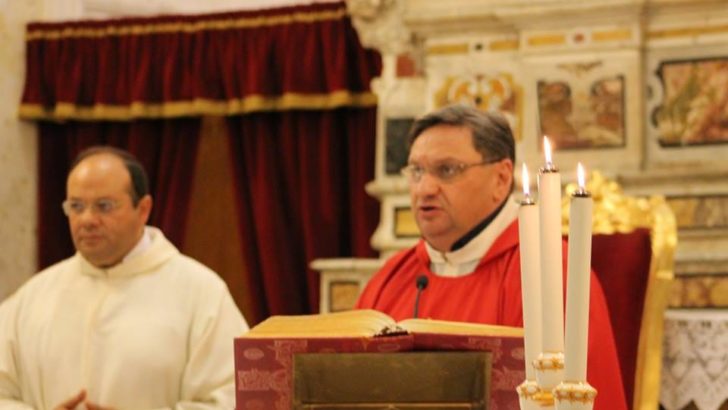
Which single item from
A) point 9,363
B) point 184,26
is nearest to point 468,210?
point 9,363

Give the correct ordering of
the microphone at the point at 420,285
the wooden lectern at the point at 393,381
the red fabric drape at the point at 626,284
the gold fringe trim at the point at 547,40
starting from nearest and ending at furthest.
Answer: the wooden lectern at the point at 393,381 → the microphone at the point at 420,285 → the red fabric drape at the point at 626,284 → the gold fringe trim at the point at 547,40

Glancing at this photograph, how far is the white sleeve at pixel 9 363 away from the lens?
3.87 metres

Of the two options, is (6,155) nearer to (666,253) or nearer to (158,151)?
(158,151)

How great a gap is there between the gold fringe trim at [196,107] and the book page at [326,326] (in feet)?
14.3

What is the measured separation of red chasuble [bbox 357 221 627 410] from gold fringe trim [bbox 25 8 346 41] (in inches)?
127

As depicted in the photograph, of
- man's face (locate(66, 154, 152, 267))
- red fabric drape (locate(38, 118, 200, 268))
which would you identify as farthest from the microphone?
red fabric drape (locate(38, 118, 200, 268))

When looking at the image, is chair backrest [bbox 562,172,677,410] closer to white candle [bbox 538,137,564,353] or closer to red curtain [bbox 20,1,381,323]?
white candle [bbox 538,137,564,353]

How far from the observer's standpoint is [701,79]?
4.98m

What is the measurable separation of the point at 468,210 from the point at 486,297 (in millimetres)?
238

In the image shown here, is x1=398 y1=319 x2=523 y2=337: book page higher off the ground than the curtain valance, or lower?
lower

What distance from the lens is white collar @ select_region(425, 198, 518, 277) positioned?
3.36 meters

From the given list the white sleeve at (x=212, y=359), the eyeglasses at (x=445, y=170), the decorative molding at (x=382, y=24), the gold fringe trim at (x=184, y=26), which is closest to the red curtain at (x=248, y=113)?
the gold fringe trim at (x=184, y=26)

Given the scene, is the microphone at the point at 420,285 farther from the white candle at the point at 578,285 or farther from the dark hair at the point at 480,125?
the white candle at the point at 578,285

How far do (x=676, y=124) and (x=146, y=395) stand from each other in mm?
2441
